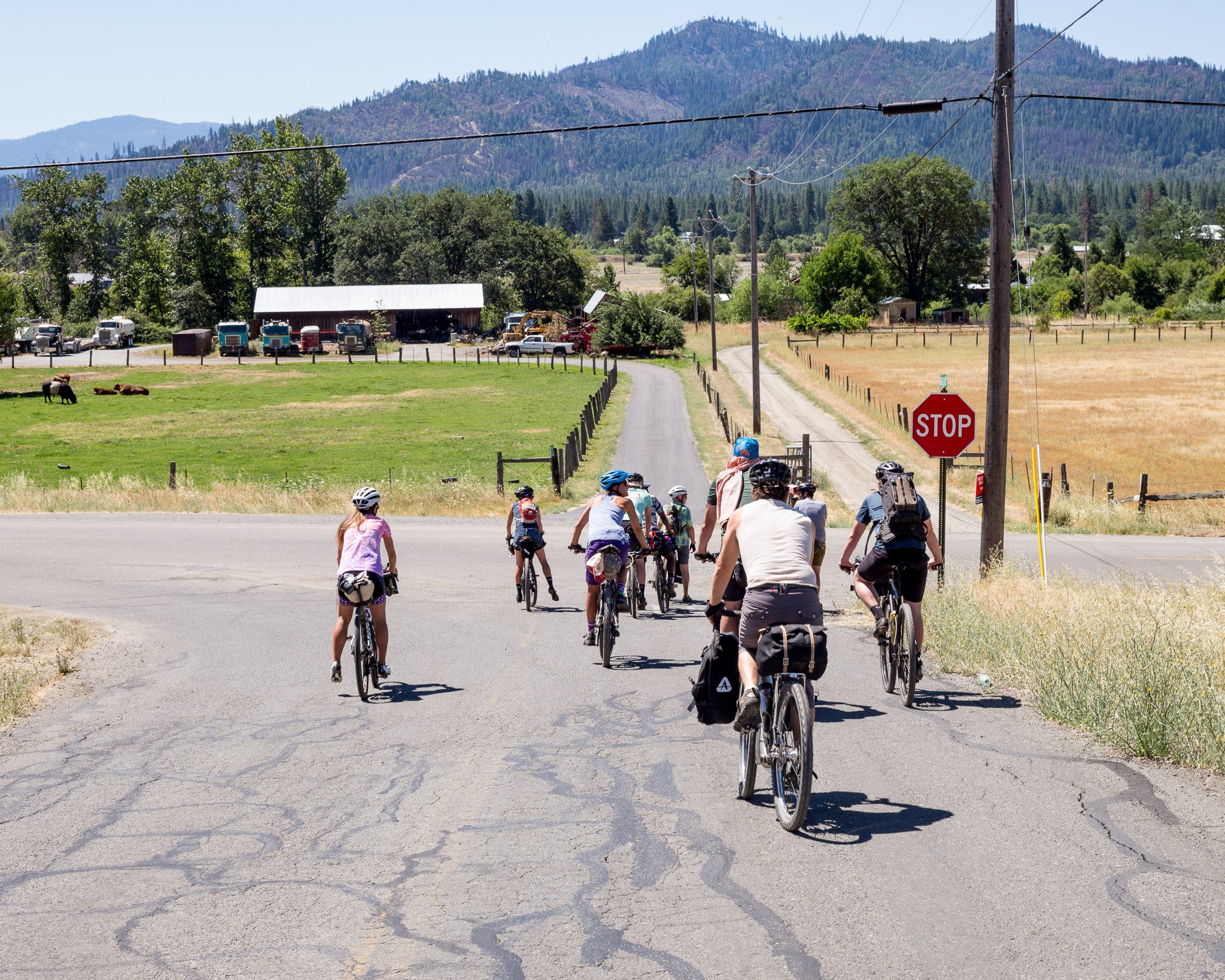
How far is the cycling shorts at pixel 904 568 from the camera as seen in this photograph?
9148 mm

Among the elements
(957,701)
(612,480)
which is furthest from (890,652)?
(612,480)

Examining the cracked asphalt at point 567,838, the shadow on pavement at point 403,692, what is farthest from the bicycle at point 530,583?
the shadow on pavement at point 403,692

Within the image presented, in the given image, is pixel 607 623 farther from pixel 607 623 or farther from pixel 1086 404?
pixel 1086 404

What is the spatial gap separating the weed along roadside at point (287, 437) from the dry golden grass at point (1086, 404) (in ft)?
44.0

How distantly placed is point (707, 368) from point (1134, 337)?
1702 inches

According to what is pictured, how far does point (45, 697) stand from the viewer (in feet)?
34.5

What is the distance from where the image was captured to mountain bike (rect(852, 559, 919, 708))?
900cm

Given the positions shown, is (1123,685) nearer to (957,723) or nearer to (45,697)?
(957,723)

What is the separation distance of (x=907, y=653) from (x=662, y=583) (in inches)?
220

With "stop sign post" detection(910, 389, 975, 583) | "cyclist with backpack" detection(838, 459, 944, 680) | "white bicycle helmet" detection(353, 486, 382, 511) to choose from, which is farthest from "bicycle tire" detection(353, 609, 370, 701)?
"stop sign post" detection(910, 389, 975, 583)

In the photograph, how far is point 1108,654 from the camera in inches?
353

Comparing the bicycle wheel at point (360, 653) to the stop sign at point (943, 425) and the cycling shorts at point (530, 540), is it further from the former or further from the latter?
the stop sign at point (943, 425)

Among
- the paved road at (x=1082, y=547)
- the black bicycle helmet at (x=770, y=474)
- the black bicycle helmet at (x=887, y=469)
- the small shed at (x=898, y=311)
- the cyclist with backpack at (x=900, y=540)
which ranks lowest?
the paved road at (x=1082, y=547)

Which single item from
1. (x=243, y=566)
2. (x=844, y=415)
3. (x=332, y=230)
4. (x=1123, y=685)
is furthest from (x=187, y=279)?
(x=1123, y=685)
